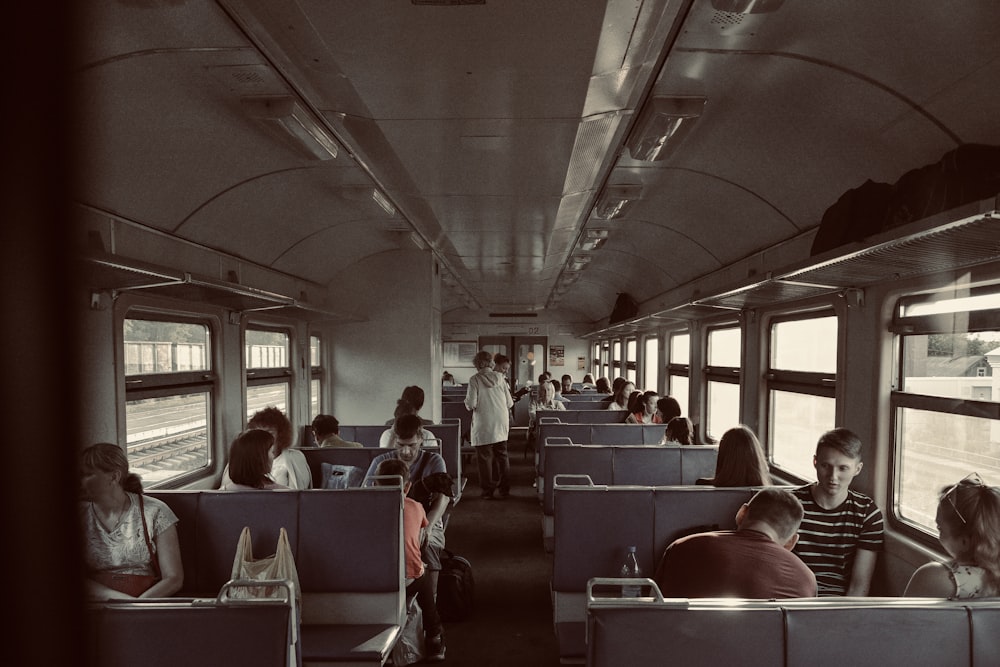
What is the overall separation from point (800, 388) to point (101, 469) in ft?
17.5

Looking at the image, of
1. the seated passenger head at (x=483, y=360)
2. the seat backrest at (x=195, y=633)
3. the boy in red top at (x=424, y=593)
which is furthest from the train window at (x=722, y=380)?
the seat backrest at (x=195, y=633)

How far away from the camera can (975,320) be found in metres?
3.11

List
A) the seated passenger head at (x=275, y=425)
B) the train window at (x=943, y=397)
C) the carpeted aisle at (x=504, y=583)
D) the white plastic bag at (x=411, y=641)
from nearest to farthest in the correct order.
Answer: the train window at (x=943, y=397), the white plastic bag at (x=411, y=641), the carpeted aisle at (x=504, y=583), the seated passenger head at (x=275, y=425)

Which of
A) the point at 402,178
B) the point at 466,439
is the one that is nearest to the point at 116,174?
the point at 402,178

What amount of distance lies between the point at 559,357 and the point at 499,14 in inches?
750

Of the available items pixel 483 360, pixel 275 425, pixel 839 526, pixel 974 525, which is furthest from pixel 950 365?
pixel 483 360

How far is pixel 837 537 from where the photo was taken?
2.99 m

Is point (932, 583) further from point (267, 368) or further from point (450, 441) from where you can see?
point (267, 368)

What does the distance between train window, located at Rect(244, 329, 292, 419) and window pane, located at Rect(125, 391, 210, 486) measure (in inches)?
34.8

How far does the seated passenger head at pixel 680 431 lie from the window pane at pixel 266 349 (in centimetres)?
485

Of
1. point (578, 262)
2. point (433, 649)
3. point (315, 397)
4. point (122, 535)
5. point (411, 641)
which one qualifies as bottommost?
point (433, 649)

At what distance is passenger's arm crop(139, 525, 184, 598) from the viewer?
9.51ft

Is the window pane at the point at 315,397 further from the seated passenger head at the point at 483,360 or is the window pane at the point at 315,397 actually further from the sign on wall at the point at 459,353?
the sign on wall at the point at 459,353

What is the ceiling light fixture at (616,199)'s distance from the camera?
5180 millimetres
